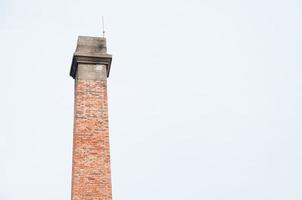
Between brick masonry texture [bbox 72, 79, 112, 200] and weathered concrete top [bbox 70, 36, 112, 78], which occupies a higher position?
weathered concrete top [bbox 70, 36, 112, 78]

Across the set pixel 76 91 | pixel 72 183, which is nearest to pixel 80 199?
pixel 72 183

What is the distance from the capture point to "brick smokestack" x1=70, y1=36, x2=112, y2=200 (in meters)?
10.1

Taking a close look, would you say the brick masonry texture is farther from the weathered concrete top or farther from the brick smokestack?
the weathered concrete top

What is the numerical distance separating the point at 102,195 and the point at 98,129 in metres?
1.27

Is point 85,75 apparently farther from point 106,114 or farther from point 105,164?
point 105,164

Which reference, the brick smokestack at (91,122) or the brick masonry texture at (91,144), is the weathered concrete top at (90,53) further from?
the brick masonry texture at (91,144)

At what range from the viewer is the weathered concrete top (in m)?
11.4

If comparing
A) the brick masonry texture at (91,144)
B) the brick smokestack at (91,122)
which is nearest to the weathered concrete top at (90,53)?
the brick smokestack at (91,122)

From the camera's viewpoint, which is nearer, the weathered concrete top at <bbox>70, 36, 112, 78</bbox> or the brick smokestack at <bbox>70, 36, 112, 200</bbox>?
the brick smokestack at <bbox>70, 36, 112, 200</bbox>

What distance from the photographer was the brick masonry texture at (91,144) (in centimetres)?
1005

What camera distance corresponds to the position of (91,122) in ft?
35.2

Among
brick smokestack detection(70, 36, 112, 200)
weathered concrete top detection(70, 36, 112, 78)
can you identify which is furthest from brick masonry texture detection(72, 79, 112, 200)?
weathered concrete top detection(70, 36, 112, 78)

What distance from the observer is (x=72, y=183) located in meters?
10.1

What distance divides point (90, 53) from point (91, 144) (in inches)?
78.0
